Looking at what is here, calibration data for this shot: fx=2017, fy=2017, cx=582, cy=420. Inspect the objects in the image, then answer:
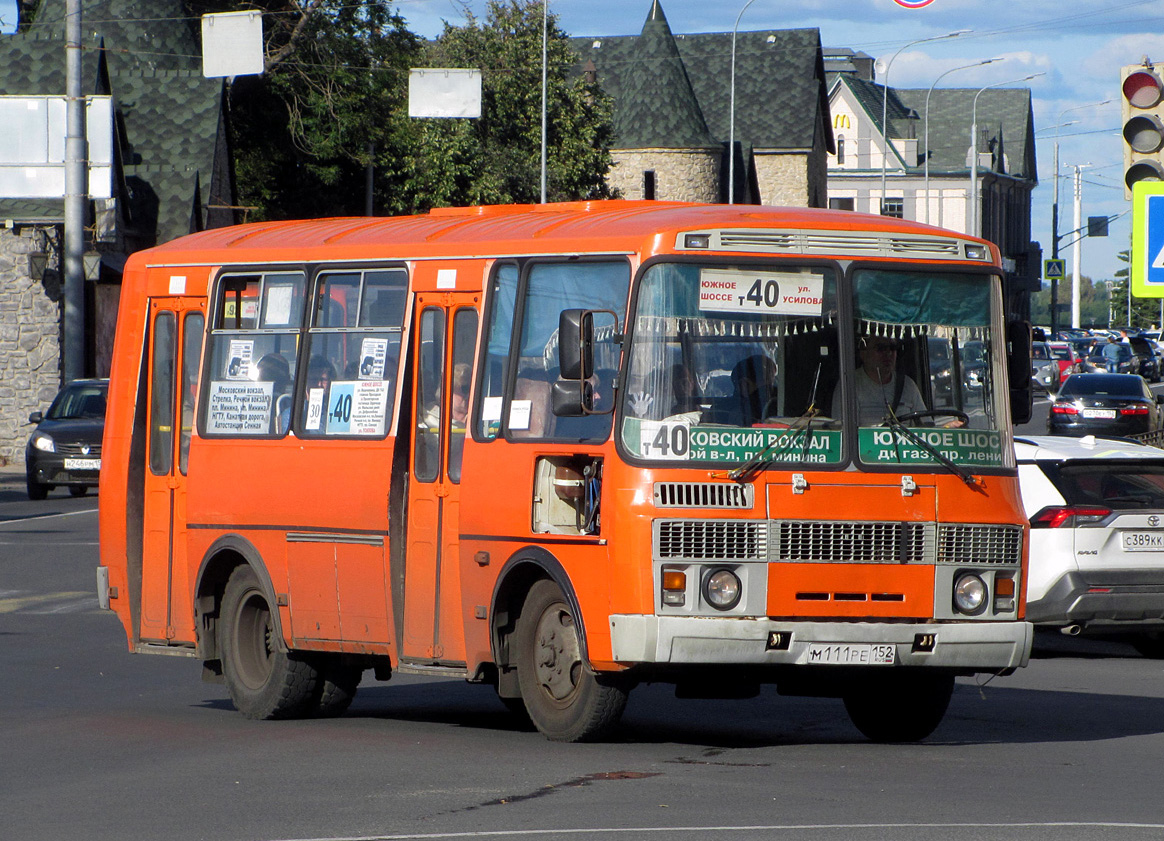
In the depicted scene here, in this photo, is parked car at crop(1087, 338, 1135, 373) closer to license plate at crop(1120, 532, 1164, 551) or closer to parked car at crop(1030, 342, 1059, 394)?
parked car at crop(1030, 342, 1059, 394)

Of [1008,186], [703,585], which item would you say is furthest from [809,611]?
[1008,186]

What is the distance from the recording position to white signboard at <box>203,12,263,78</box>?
36.3 m

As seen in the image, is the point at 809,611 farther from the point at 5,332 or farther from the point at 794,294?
the point at 5,332

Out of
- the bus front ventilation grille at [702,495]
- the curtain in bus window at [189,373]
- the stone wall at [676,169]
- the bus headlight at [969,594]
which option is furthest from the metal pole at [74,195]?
the stone wall at [676,169]

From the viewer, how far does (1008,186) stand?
128 metres

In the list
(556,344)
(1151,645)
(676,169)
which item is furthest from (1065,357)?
(556,344)

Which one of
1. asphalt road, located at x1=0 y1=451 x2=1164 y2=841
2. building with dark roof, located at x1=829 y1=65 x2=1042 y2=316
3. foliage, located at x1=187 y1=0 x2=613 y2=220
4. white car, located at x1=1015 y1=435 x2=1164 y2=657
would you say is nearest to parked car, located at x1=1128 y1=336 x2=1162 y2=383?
foliage, located at x1=187 y1=0 x2=613 y2=220

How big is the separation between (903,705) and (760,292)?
2.39 m

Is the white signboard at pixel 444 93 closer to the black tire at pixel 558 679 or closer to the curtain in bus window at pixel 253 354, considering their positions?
the curtain in bus window at pixel 253 354

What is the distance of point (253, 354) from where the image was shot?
38.0ft

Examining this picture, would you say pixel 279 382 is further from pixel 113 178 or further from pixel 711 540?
pixel 113 178

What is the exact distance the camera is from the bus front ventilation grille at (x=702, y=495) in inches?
354

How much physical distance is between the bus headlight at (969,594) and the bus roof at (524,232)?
1.57 m

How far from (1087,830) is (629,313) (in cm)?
320
